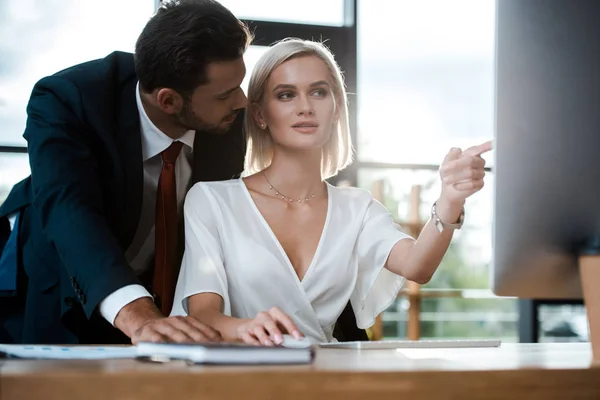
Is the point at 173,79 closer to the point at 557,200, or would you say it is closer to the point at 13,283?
the point at 13,283

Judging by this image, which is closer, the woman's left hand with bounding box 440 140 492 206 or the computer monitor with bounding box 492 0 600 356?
the computer monitor with bounding box 492 0 600 356

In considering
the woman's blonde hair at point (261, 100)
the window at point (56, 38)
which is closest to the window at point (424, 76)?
the window at point (56, 38)

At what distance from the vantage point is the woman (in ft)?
5.59

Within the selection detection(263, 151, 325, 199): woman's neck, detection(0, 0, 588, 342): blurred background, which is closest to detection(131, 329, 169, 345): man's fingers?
detection(263, 151, 325, 199): woman's neck

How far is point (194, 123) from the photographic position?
2.01 meters

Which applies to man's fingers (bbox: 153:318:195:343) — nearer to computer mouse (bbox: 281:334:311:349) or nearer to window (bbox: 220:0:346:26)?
computer mouse (bbox: 281:334:311:349)

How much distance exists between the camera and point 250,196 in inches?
73.0

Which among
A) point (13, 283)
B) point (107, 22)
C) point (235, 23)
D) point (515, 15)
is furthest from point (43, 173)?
point (107, 22)

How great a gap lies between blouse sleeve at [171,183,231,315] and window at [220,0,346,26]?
4.52ft

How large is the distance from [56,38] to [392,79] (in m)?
2.19

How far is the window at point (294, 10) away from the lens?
9.70ft

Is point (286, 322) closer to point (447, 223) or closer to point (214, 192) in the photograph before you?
point (447, 223)

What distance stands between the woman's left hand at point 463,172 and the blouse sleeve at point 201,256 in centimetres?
63

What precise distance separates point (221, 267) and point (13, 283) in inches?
26.7
